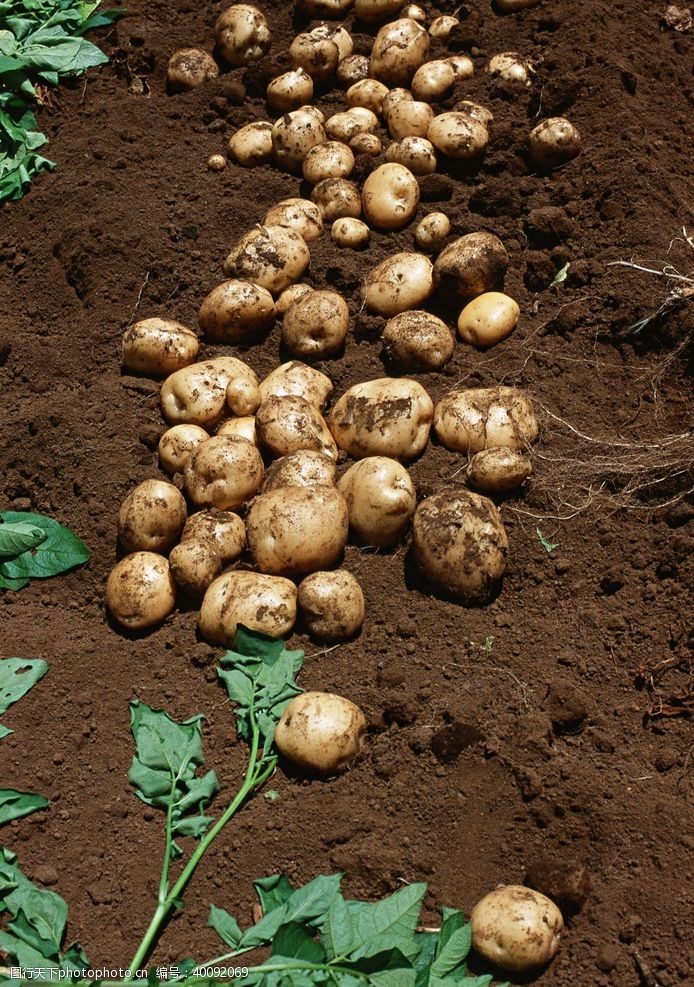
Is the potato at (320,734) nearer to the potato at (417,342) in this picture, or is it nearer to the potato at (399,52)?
the potato at (417,342)

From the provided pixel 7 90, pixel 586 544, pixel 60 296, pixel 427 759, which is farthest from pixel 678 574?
pixel 7 90

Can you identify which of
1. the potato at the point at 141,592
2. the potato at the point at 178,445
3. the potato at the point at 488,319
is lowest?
the potato at the point at 141,592

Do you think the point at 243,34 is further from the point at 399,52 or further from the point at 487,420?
the point at 487,420

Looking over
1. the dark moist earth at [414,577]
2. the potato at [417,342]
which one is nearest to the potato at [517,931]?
the dark moist earth at [414,577]

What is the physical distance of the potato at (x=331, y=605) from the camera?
3406mm

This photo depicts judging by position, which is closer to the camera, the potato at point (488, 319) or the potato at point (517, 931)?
the potato at point (517, 931)

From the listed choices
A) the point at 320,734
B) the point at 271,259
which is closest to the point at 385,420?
the point at 271,259

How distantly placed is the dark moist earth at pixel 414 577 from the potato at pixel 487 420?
8 centimetres

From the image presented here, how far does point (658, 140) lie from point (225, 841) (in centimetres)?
342

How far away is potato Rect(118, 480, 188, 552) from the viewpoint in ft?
12.1

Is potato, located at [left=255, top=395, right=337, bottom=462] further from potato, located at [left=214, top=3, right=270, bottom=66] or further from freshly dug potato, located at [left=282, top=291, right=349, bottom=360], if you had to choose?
potato, located at [left=214, top=3, right=270, bottom=66]

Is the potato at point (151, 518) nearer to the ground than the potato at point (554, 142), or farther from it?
nearer to the ground

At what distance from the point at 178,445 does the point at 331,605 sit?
0.95 meters

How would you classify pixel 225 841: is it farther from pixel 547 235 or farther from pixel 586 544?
pixel 547 235
